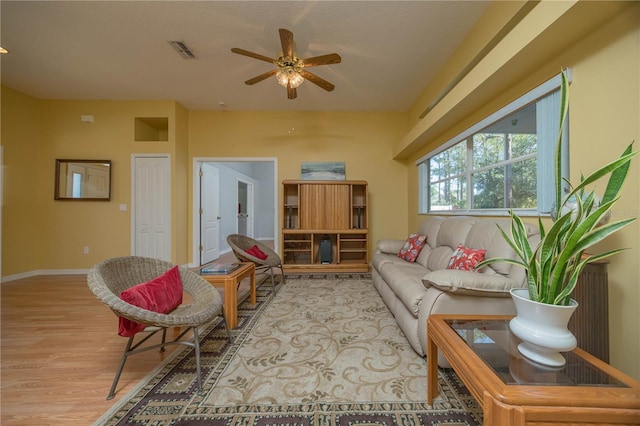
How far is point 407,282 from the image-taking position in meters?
1.98

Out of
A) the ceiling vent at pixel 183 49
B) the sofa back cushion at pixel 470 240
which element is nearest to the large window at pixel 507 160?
the sofa back cushion at pixel 470 240

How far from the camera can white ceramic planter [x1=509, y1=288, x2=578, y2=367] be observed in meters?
0.84

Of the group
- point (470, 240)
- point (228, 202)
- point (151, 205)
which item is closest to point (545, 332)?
point (470, 240)

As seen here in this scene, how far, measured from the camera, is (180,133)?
14.0 feet

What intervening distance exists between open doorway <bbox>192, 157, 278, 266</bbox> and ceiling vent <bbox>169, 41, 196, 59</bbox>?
1875 millimetres

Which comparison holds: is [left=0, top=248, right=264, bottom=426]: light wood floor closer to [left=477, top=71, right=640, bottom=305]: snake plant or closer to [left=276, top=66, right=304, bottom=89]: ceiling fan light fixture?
[left=477, top=71, right=640, bottom=305]: snake plant

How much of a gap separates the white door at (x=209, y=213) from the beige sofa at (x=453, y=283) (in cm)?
366

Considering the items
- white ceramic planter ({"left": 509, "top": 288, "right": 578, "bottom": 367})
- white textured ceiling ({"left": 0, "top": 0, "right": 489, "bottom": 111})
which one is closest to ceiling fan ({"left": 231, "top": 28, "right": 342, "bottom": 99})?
Result: white textured ceiling ({"left": 0, "top": 0, "right": 489, "bottom": 111})

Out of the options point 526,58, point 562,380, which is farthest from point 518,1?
point 562,380

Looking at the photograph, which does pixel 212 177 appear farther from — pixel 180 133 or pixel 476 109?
pixel 476 109

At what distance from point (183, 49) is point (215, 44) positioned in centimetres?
41

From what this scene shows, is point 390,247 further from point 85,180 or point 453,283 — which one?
point 85,180

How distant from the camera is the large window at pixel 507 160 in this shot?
1664 millimetres

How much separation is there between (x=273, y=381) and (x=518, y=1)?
320 cm
